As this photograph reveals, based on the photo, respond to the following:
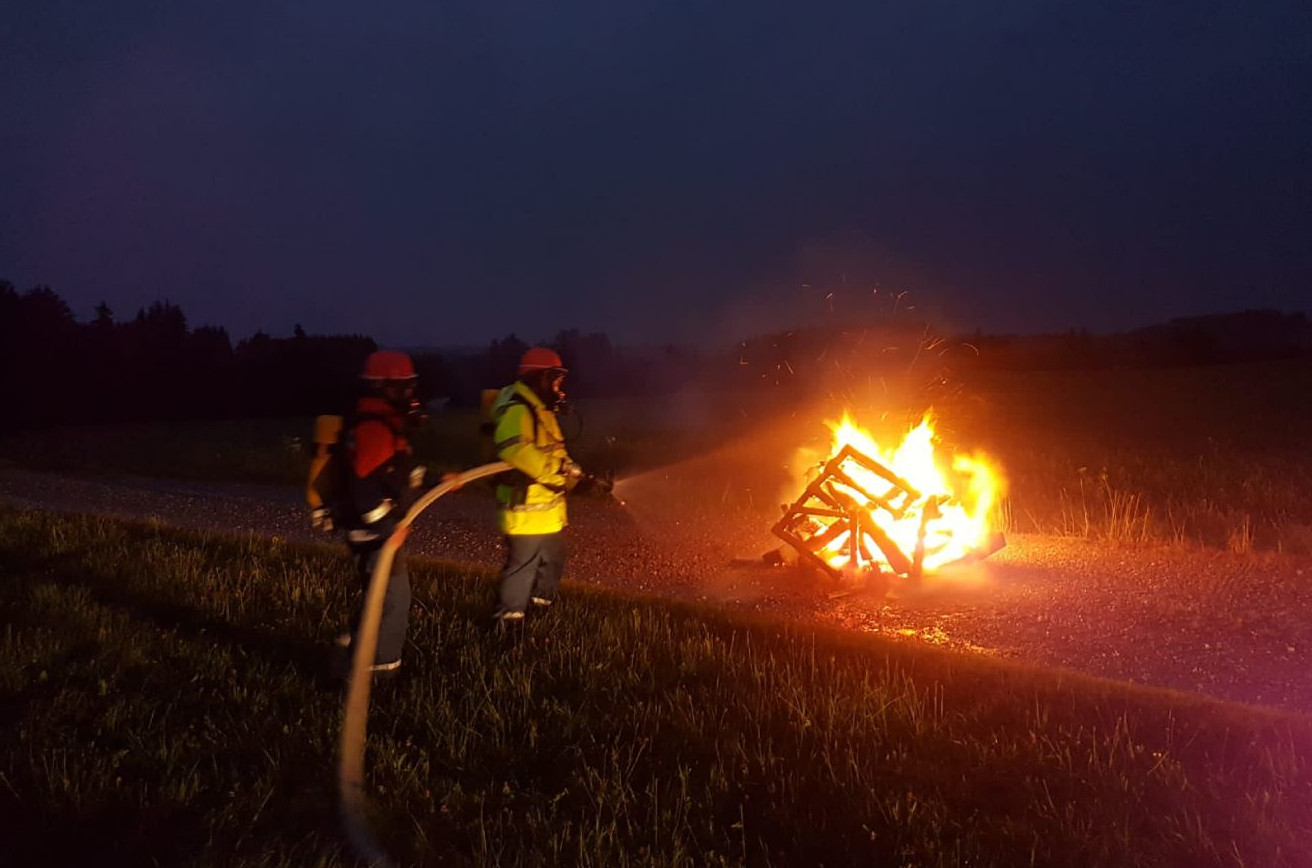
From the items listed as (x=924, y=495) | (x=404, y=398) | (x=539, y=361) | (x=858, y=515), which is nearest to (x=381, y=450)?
(x=404, y=398)

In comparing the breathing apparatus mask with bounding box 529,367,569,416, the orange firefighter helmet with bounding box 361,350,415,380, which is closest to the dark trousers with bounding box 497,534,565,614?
the breathing apparatus mask with bounding box 529,367,569,416

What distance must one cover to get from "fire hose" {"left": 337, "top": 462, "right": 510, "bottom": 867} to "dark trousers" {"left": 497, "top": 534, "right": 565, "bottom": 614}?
1.77m

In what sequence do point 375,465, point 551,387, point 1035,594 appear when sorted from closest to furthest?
point 375,465 < point 551,387 < point 1035,594

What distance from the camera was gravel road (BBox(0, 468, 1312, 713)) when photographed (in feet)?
21.8

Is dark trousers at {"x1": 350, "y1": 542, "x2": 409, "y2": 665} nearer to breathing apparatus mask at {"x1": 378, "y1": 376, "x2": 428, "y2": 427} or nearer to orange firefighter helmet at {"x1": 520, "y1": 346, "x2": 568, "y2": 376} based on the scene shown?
breathing apparatus mask at {"x1": 378, "y1": 376, "x2": 428, "y2": 427}

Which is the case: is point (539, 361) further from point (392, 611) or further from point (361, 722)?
point (361, 722)

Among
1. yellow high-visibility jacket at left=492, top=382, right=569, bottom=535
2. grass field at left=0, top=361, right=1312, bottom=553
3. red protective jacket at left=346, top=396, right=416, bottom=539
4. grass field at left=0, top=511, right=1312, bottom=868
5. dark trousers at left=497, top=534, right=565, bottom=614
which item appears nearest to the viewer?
grass field at left=0, top=511, right=1312, bottom=868

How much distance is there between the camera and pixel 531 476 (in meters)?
6.68

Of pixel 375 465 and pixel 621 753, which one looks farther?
pixel 375 465

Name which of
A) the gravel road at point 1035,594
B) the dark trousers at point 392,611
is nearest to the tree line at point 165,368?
the gravel road at point 1035,594

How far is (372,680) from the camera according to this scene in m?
6.02

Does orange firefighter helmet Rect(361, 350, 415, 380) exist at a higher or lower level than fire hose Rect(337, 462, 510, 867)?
higher

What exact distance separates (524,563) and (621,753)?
215 cm

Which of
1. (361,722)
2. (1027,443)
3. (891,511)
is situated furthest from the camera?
(1027,443)
